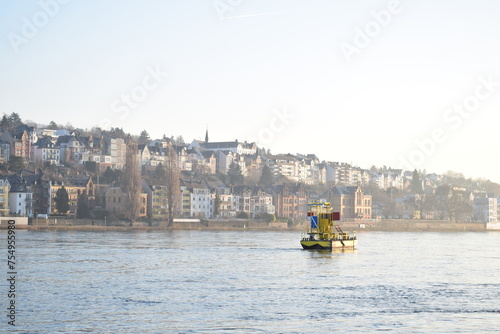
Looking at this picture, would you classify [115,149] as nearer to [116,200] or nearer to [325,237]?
[116,200]

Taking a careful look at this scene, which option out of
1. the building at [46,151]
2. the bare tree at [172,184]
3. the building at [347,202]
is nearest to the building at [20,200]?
the bare tree at [172,184]

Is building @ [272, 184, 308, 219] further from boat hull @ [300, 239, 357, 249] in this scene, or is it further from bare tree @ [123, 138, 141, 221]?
boat hull @ [300, 239, 357, 249]

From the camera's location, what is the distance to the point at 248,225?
15550 centimetres

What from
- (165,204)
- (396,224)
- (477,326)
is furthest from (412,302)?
(396,224)

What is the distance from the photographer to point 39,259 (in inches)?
2309

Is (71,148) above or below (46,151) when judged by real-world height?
above

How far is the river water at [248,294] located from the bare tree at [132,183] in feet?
199

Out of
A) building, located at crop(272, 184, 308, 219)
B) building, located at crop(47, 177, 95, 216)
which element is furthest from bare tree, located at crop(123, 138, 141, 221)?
building, located at crop(272, 184, 308, 219)

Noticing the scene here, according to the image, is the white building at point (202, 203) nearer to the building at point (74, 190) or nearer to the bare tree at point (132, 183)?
the building at point (74, 190)

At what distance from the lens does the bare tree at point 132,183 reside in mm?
126625

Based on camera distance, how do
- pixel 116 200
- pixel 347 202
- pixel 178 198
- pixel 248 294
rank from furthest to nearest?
pixel 347 202 < pixel 116 200 < pixel 178 198 < pixel 248 294

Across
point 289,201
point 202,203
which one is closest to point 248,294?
point 202,203

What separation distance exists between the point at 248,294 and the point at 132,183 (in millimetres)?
88487

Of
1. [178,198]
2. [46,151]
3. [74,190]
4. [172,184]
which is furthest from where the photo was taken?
[46,151]
